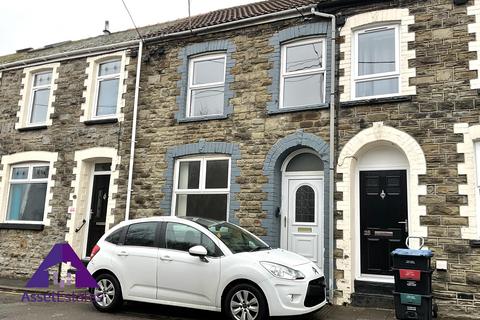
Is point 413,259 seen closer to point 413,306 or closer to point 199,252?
point 413,306

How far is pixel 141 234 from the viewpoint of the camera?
7.79 meters

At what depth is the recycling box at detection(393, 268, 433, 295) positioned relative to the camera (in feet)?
21.4

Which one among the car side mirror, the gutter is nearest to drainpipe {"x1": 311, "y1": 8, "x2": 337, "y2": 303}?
the gutter

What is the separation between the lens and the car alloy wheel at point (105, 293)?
25.2 ft

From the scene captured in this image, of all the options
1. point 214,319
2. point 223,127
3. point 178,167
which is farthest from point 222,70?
point 214,319

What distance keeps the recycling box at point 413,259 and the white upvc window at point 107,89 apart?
8.52 meters

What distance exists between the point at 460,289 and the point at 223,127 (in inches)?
231

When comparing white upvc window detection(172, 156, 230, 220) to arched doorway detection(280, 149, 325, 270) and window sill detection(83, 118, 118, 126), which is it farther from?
window sill detection(83, 118, 118, 126)

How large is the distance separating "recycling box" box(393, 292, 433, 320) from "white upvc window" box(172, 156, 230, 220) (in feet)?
14.8

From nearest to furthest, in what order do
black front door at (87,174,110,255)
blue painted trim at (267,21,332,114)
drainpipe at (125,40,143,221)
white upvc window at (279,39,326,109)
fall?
blue painted trim at (267,21,332,114) → white upvc window at (279,39,326,109) → drainpipe at (125,40,143,221) → black front door at (87,174,110,255)

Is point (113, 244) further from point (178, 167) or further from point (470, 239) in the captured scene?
point (470, 239)

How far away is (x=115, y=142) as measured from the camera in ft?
38.7

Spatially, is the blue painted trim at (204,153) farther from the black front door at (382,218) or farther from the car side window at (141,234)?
the black front door at (382,218)

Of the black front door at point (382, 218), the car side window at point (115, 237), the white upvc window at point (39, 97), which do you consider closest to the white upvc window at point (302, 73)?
the black front door at point (382, 218)
